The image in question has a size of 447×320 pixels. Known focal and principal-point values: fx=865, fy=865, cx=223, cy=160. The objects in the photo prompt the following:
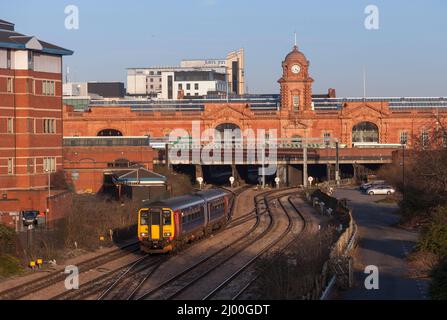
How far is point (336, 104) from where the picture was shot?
95438 millimetres

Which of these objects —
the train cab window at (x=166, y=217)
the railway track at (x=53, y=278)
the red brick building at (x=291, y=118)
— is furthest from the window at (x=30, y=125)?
the red brick building at (x=291, y=118)

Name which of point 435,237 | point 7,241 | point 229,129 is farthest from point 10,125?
point 229,129

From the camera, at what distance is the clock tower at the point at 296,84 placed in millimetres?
92062

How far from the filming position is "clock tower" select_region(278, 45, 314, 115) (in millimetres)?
92062

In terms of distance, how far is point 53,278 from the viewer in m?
26.0

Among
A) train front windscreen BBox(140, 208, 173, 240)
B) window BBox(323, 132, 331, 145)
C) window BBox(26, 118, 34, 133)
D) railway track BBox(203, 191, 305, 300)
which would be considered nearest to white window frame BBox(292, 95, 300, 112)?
window BBox(323, 132, 331, 145)

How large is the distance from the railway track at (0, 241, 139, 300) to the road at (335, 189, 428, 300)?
28.2 ft

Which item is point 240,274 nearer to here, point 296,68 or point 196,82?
point 296,68

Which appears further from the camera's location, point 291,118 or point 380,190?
point 291,118

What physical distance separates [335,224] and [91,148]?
30279 millimetres

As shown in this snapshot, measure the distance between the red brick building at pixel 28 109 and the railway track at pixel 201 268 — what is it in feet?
45.4

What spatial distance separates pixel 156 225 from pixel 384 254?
8.14 meters
